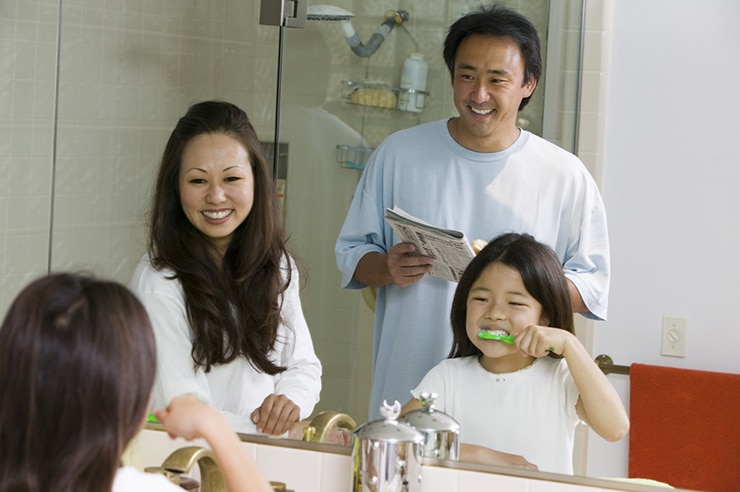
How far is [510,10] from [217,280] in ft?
2.10

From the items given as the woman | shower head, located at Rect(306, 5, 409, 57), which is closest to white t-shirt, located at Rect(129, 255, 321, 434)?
the woman

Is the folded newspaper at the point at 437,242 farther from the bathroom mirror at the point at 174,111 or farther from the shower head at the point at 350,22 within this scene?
the shower head at the point at 350,22

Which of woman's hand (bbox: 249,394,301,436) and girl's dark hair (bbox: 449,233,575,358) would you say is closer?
girl's dark hair (bbox: 449,233,575,358)

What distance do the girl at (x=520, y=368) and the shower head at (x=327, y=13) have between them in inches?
16.2

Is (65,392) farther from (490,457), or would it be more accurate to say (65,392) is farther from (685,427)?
Answer: (685,427)

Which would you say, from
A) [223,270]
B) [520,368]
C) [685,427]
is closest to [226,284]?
[223,270]

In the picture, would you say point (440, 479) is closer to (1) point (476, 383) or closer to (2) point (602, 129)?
(1) point (476, 383)

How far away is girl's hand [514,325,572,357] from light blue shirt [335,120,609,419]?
0.06m

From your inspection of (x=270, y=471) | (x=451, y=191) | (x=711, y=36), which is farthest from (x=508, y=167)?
(x=270, y=471)

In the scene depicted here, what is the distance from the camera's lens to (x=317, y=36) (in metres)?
1.48

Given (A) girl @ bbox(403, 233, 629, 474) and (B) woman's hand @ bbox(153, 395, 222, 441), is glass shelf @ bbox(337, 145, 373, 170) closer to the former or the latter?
(A) girl @ bbox(403, 233, 629, 474)

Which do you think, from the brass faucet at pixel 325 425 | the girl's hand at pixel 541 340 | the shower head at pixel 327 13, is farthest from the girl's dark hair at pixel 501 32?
the brass faucet at pixel 325 425

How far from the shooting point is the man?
1.34 metres

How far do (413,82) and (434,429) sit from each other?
51 cm
